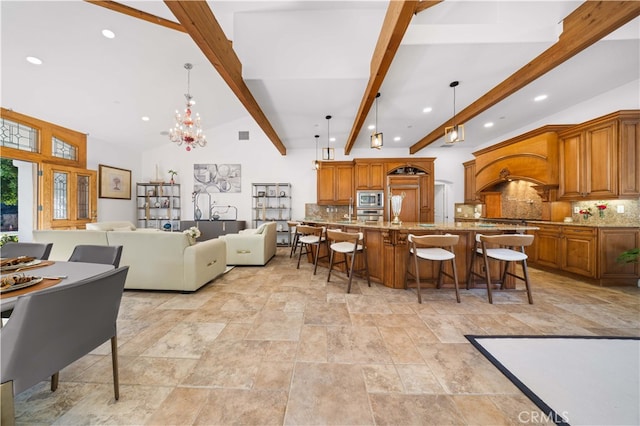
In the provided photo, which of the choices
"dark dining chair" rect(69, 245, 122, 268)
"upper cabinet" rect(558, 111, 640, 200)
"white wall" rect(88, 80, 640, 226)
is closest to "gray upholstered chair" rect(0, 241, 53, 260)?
"dark dining chair" rect(69, 245, 122, 268)

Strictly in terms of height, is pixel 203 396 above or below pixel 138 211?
below

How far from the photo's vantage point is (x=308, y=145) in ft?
21.4

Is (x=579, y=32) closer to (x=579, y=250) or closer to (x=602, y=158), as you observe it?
(x=602, y=158)

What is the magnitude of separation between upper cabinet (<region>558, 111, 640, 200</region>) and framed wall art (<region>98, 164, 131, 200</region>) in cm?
1003

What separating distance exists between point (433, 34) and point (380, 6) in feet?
2.25

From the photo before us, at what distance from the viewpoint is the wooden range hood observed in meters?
3.91

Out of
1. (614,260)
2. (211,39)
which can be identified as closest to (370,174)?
(614,260)

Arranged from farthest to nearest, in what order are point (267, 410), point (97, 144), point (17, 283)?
1. point (97, 144)
2. point (267, 410)
3. point (17, 283)

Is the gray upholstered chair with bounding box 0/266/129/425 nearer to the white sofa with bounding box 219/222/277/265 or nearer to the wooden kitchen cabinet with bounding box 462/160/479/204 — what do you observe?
the white sofa with bounding box 219/222/277/265

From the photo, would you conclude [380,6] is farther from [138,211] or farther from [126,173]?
[138,211]

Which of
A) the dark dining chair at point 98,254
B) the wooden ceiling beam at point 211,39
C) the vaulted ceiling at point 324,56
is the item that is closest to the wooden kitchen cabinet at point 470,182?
the vaulted ceiling at point 324,56

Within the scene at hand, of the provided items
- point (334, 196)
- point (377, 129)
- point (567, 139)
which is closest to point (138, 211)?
point (334, 196)

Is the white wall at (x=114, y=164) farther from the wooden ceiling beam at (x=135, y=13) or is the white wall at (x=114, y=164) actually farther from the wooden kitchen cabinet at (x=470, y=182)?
the wooden kitchen cabinet at (x=470, y=182)

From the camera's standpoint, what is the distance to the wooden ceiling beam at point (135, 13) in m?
2.85
